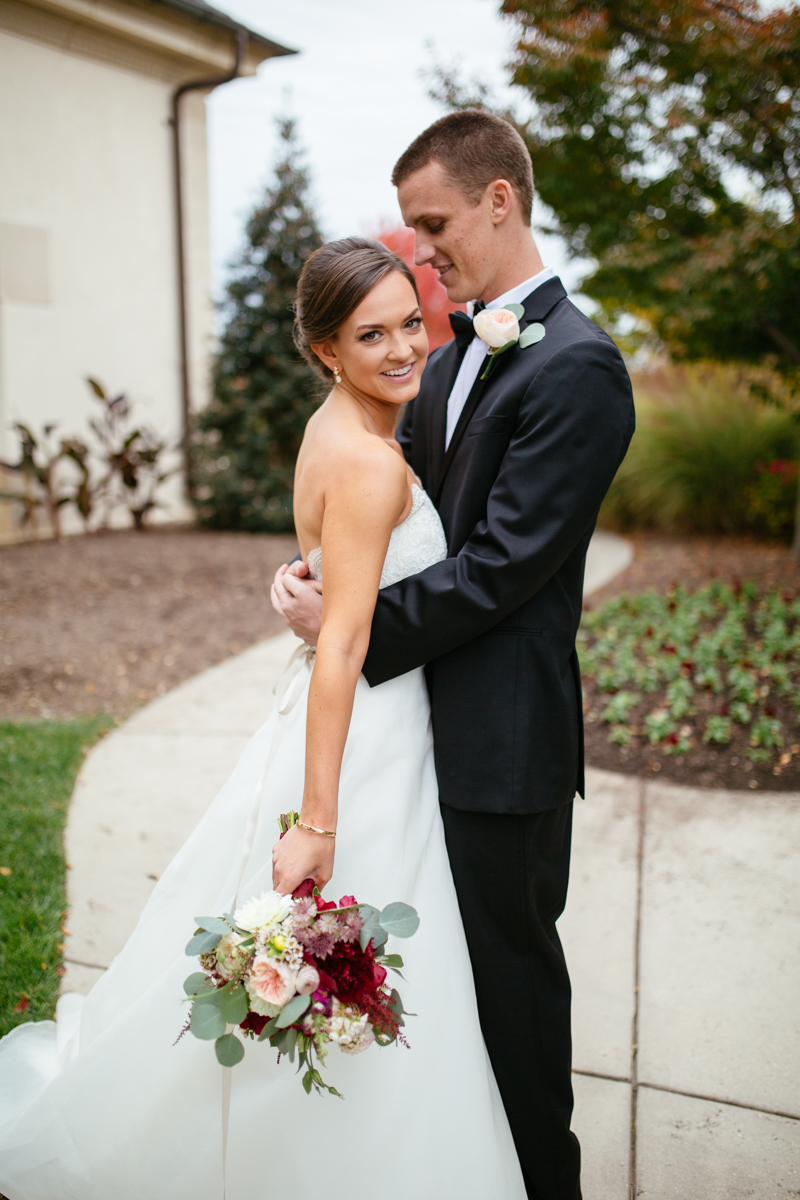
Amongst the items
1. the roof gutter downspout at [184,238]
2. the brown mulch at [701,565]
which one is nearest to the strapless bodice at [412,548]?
the brown mulch at [701,565]

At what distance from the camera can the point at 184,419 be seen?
10.6m

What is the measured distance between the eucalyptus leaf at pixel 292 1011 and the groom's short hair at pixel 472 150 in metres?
1.62

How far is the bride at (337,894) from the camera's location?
5.44ft

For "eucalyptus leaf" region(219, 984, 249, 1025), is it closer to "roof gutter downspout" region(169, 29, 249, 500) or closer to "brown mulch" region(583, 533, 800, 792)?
"brown mulch" region(583, 533, 800, 792)

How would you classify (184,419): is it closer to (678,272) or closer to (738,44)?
(678,272)

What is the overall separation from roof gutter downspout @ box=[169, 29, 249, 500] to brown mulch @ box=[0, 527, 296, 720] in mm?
1765

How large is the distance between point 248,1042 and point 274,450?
926cm

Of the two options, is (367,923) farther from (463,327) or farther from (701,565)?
(701,565)

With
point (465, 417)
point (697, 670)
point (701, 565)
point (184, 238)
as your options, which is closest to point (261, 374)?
point (184, 238)

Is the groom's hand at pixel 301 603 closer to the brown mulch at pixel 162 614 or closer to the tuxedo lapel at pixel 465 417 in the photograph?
the tuxedo lapel at pixel 465 417

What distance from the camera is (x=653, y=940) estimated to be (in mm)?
2924

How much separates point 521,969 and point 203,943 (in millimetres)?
715

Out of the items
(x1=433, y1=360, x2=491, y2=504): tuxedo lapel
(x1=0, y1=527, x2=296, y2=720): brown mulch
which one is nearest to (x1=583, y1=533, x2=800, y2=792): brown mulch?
(x1=0, y1=527, x2=296, y2=720): brown mulch

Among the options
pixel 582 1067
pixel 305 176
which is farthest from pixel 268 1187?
pixel 305 176
